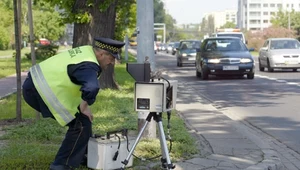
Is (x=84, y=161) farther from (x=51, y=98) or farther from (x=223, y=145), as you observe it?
(x=223, y=145)

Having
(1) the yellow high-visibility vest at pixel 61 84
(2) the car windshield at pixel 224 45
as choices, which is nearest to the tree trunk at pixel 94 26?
(2) the car windshield at pixel 224 45

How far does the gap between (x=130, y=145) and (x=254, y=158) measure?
69.2 inches

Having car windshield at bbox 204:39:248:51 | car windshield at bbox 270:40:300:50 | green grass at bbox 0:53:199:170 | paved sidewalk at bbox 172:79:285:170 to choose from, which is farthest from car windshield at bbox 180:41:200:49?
green grass at bbox 0:53:199:170

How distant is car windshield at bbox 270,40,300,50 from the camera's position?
28.8 m

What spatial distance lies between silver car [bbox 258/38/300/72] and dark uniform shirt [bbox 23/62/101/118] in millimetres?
22316

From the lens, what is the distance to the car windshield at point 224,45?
2459cm

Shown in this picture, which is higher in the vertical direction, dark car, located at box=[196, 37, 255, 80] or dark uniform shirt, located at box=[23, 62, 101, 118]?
dark uniform shirt, located at box=[23, 62, 101, 118]

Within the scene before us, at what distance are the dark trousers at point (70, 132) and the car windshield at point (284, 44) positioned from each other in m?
23.1

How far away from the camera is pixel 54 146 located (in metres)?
8.14

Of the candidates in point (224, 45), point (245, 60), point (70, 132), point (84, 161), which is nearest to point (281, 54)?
point (224, 45)

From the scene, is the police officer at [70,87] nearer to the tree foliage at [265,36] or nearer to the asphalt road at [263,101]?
the asphalt road at [263,101]

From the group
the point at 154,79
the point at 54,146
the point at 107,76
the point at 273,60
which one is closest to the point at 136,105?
the point at 154,79

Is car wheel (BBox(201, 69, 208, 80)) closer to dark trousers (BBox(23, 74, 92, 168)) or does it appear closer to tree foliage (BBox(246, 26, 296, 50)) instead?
dark trousers (BBox(23, 74, 92, 168))

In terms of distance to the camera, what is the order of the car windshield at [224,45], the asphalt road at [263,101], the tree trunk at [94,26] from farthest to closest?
the car windshield at [224,45] → the tree trunk at [94,26] → the asphalt road at [263,101]
